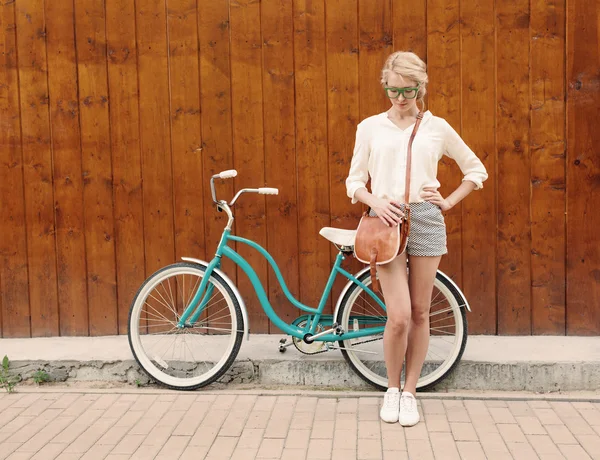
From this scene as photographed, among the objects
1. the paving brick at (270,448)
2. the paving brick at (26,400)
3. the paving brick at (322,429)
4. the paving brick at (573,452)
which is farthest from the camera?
the paving brick at (26,400)

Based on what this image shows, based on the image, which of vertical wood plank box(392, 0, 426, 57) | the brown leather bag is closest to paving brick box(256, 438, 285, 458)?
the brown leather bag

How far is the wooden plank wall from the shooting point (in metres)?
5.19

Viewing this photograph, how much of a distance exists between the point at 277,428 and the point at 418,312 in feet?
3.22

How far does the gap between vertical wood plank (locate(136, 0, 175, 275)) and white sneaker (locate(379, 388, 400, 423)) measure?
188cm

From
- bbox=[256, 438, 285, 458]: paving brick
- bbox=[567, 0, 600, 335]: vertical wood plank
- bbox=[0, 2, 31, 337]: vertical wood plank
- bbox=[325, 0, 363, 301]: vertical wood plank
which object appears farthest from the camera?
bbox=[0, 2, 31, 337]: vertical wood plank

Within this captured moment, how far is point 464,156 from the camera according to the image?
438 cm

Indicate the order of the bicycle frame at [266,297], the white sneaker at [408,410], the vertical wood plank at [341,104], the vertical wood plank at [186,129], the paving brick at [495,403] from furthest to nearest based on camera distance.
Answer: the vertical wood plank at [186,129] → the vertical wood plank at [341,104] → the bicycle frame at [266,297] → the paving brick at [495,403] → the white sneaker at [408,410]

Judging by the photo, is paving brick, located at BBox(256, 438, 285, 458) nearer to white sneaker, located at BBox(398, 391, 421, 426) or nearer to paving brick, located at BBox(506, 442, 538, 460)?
white sneaker, located at BBox(398, 391, 421, 426)

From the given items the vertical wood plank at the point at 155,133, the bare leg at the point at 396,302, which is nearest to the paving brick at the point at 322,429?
the bare leg at the point at 396,302

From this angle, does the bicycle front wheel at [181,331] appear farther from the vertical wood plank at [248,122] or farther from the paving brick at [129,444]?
the paving brick at [129,444]

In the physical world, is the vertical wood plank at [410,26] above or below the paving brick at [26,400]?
above

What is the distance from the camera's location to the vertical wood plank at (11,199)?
5.45 metres

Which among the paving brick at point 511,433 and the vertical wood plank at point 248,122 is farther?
the vertical wood plank at point 248,122

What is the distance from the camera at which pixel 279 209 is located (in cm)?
540
